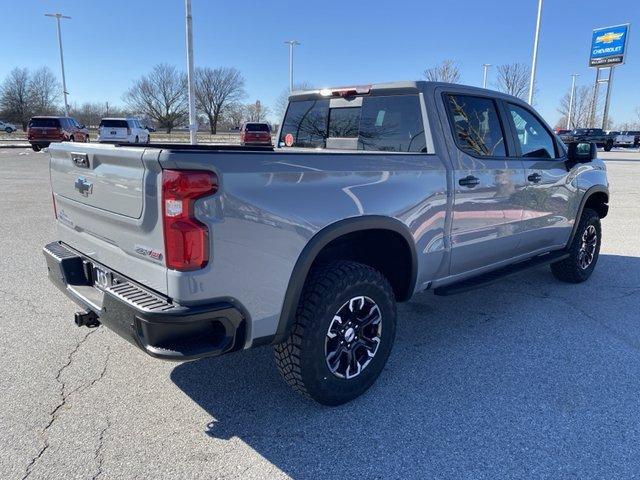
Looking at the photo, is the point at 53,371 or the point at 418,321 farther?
the point at 418,321

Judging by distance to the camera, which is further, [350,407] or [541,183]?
[541,183]

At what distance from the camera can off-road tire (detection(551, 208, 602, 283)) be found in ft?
17.1

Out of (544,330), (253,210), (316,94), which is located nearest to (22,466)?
(253,210)

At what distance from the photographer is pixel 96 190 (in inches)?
106

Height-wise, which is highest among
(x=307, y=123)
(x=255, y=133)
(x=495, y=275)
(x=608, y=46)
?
(x=608, y=46)

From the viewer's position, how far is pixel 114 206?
8.33 feet

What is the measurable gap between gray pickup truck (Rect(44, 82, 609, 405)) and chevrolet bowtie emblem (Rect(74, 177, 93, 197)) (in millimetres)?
15

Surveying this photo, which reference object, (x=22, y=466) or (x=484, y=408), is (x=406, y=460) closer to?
(x=484, y=408)

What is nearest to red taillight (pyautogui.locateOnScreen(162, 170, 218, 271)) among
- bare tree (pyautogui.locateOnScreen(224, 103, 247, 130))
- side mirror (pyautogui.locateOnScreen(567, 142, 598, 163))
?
side mirror (pyautogui.locateOnScreen(567, 142, 598, 163))

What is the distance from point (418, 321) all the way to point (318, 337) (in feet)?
6.01

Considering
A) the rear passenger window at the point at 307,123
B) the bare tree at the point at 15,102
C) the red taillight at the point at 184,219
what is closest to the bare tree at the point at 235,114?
the bare tree at the point at 15,102

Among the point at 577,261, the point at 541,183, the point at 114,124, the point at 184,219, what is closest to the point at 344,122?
the point at 541,183

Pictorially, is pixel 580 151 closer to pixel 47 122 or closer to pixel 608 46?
pixel 47 122

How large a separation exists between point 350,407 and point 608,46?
56097mm
